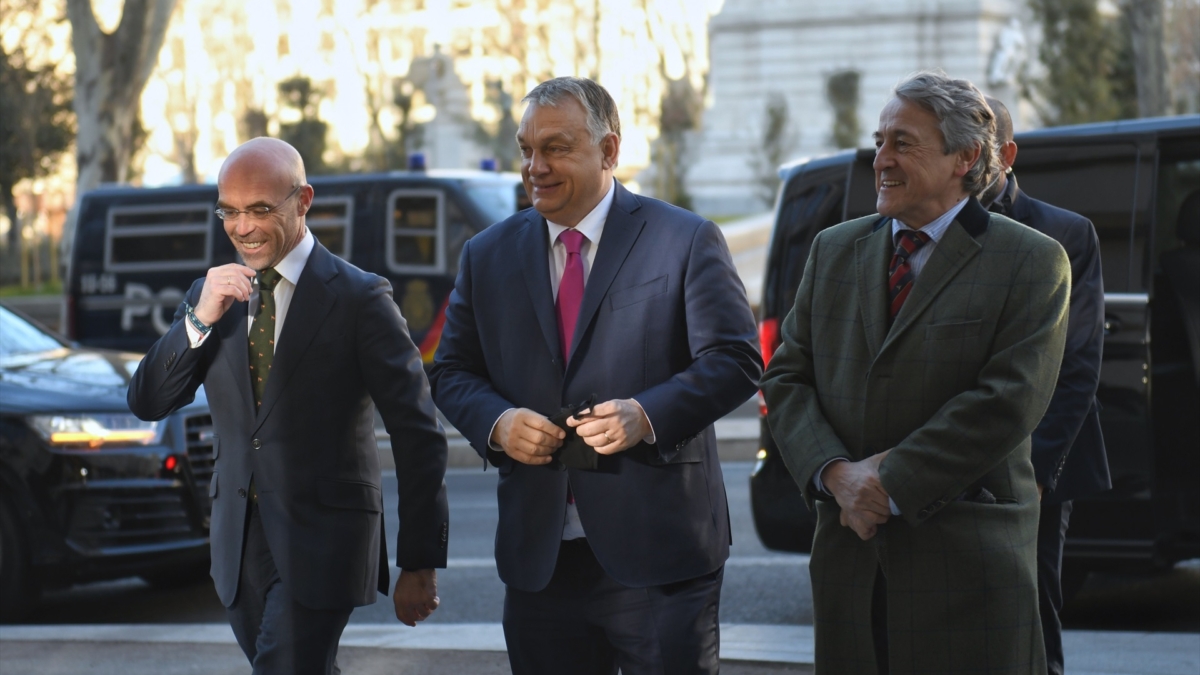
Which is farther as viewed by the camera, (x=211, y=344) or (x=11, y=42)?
(x=11, y=42)

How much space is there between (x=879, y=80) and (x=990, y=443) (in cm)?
3443

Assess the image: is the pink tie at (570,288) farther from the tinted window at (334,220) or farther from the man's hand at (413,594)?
the tinted window at (334,220)

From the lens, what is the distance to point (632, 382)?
344cm

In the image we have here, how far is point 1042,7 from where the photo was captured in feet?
108

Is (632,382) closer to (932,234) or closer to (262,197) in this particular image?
(932,234)

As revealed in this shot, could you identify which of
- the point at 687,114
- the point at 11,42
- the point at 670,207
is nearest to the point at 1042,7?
the point at 687,114

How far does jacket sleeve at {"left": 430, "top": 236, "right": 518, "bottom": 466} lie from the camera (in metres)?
3.46

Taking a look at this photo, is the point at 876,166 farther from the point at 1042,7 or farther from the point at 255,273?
the point at 1042,7

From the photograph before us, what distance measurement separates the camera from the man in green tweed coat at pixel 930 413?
310 centimetres

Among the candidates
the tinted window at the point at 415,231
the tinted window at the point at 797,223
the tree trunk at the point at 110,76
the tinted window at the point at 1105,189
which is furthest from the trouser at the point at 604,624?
the tree trunk at the point at 110,76

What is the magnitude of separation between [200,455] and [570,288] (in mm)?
3935

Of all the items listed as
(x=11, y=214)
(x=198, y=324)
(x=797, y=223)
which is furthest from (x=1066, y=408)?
(x=11, y=214)

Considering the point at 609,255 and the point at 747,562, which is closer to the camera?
the point at 609,255

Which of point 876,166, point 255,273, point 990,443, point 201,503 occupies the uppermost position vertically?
point 876,166
